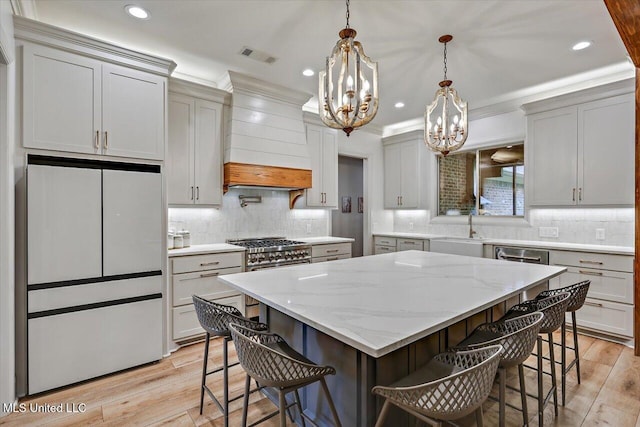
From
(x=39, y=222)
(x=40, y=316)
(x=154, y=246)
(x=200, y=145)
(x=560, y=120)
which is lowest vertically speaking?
(x=40, y=316)

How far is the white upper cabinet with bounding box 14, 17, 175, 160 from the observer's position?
2355 millimetres

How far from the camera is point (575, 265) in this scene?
3.47 meters

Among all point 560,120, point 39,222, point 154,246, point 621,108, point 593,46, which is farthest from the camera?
point 560,120

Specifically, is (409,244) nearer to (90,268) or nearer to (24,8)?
(90,268)

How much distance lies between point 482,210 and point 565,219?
1037mm

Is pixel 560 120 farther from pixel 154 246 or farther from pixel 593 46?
pixel 154 246

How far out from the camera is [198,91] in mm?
3500

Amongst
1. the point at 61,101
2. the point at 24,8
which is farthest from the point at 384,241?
the point at 24,8

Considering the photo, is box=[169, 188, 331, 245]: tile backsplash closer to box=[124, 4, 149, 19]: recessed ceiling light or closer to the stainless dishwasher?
box=[124, 4, 149, 19]: recessed ceiling light

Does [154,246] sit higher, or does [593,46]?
[593,46]

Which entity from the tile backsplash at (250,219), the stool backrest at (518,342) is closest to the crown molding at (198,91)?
the tile backsplash at (250,219)

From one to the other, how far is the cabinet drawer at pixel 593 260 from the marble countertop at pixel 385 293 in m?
1.39

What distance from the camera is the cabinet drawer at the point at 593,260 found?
3.18 metres

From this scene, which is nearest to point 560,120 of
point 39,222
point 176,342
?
point 176,342
